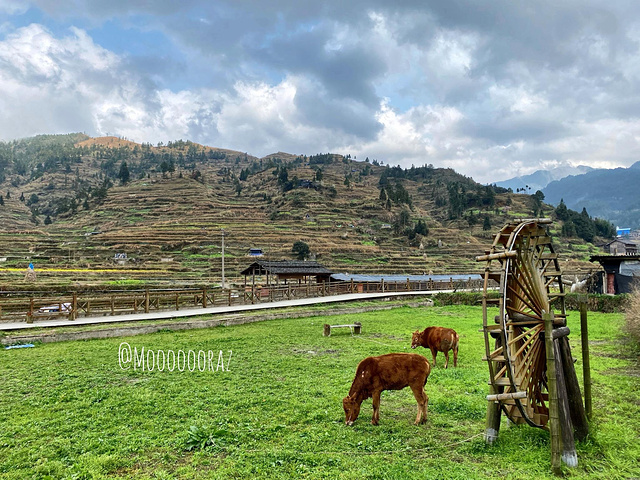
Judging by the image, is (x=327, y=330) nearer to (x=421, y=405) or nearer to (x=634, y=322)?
(x=421, y=405)

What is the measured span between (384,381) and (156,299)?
62.1 feet

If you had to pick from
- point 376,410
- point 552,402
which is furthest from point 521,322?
point 376,410

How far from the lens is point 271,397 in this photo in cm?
777

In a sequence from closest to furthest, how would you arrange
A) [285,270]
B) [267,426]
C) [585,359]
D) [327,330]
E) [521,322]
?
[521,322] < [585,359] < [267,426] < [327,330] < [285,270]

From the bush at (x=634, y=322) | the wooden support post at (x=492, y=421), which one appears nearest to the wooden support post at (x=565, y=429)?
the wooden support post at (x=492, y=421)

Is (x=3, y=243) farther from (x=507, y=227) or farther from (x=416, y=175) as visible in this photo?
(x=416, y=175)

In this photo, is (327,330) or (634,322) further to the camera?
(327,330)

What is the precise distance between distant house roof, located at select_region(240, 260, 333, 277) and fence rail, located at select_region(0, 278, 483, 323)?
4.22 feet

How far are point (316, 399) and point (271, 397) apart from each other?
895 mm

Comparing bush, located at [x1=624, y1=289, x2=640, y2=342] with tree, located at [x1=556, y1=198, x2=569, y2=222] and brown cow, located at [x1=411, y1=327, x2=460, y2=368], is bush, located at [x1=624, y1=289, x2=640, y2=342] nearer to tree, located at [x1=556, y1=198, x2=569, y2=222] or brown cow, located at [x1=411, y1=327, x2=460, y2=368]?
brown cow, located at [x1=411, y1=327, x2=460, y2=368]

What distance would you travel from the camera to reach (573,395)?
17.9 feet

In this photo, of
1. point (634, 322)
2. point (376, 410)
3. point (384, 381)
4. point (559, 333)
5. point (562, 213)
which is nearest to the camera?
point (559, 333)

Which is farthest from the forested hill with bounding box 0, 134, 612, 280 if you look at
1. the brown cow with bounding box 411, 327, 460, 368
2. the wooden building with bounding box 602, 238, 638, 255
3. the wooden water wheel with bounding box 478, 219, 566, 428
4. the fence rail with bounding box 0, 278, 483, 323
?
the wooden water wheel with bounding box 478, 219, 566, 428

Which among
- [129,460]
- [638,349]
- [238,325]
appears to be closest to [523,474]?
[129,460]
